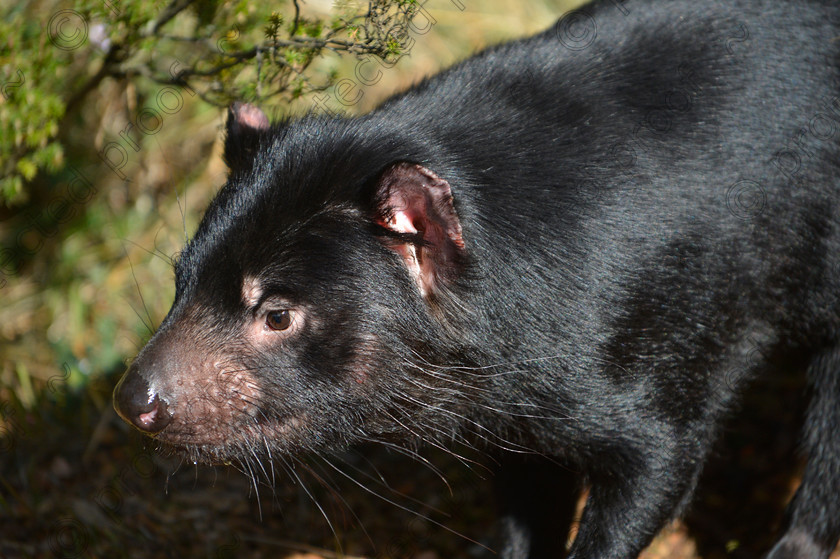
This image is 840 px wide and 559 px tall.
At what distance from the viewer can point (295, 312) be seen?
103 inches

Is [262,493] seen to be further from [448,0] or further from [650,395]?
[448,0]

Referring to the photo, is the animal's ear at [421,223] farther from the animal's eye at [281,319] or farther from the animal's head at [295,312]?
the animal's eye at [281,319]

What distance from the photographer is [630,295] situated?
2746 millimetres

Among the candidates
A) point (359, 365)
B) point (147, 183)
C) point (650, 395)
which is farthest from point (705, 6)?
point (147, 183)

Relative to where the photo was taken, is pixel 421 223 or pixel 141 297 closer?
pixel 421 223

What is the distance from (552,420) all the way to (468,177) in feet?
2.68

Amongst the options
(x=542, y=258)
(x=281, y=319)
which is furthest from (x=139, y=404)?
(x=542, y=258)

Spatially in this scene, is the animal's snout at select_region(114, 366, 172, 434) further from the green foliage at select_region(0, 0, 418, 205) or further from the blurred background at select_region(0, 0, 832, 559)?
the green foliage at select_region(0, 0, 418, 205)

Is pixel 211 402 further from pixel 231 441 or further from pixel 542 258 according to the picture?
pixel 542 258

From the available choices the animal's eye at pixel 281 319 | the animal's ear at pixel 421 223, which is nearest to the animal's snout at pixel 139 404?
the animal's eye at pixel 281 319

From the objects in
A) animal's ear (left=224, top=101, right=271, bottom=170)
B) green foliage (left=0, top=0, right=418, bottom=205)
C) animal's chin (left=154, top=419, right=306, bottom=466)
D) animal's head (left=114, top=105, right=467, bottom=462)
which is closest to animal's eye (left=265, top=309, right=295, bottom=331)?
animal's head (left=114, top=105, right=467, bottom=462)

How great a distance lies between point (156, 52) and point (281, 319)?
1897 mm

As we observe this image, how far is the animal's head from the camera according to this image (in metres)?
2.59

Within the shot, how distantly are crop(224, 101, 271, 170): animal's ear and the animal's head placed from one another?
283 millimetres
